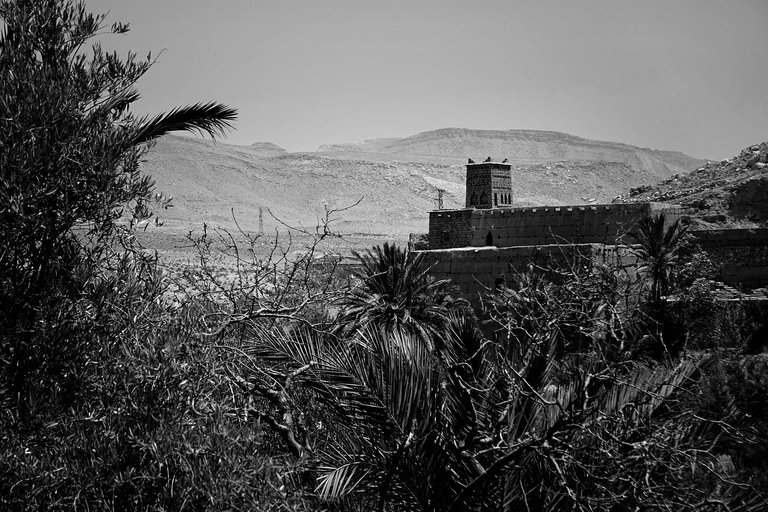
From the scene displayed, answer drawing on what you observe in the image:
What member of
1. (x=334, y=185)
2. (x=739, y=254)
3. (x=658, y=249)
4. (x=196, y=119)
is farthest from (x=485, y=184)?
(x=334, y=185)

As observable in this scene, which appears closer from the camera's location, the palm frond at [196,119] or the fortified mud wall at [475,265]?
the palm frond at [196,119]

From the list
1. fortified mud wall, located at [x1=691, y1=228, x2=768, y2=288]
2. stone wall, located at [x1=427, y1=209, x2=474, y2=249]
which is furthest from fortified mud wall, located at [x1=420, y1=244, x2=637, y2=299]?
stone wall, located at [x1=427, y1=209, x2=474, y2=249]

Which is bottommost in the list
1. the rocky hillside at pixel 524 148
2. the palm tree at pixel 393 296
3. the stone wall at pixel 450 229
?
the palm tree at pixel 393 296

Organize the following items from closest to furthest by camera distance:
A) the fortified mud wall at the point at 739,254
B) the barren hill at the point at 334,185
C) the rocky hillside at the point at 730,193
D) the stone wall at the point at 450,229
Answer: the fortified mud wall at the point at 739,254 < the rocky hillside at the point at 730,193 < the stone wall at the point at 450,229 < the barren hill at the point at 334,185

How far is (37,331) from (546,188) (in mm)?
105774

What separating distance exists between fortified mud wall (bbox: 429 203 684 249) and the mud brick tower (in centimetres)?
688

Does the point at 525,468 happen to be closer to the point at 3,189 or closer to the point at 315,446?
the point at 315,446

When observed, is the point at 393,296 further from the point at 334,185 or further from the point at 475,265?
the point at 334,185

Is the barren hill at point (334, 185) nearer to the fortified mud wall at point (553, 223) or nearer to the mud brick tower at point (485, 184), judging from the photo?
the mud brick tower at point (485, 184)

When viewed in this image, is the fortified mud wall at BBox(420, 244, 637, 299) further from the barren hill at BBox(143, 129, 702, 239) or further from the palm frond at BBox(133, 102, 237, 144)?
the barren hill at BBox(143, 129, 702, 239)

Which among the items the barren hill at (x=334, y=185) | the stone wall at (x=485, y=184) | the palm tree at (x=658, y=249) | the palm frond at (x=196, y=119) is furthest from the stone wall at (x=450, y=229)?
the barren hill at (x=334, y=185)

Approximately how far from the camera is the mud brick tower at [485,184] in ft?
122

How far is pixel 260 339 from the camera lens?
24.0 feet

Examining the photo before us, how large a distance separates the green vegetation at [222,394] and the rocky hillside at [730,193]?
24.8 metres
